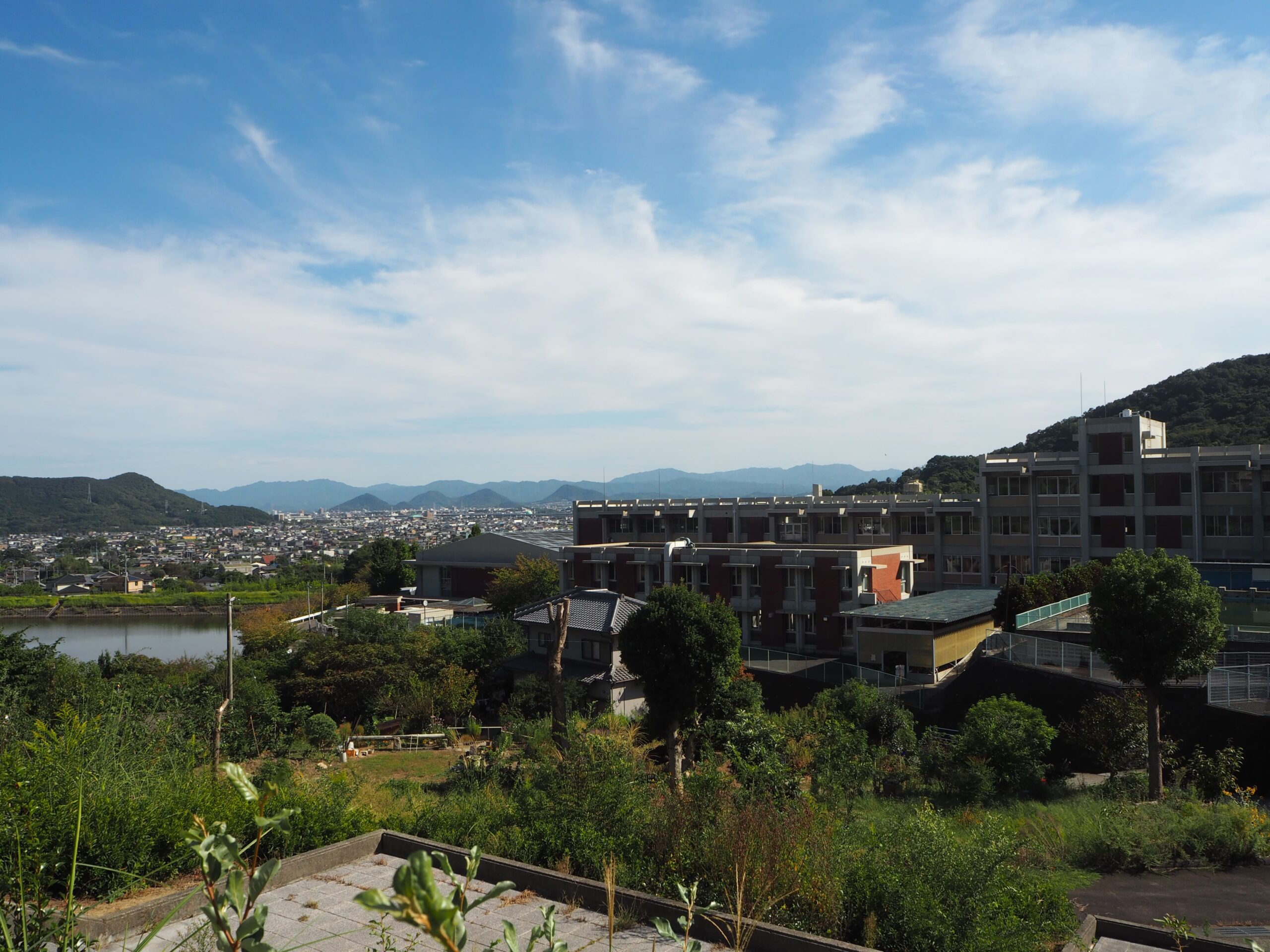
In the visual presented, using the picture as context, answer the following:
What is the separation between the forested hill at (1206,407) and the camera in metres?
59.2

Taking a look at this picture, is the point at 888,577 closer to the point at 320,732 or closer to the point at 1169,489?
the point at 1169,489

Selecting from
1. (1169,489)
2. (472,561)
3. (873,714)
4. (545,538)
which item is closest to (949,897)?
(873,714)

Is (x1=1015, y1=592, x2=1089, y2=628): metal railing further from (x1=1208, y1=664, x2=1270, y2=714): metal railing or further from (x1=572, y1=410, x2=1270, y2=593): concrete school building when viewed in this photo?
(x1=572, y1=410, x2=1270, y2=593): concrete school building

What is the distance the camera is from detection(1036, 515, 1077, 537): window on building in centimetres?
4319

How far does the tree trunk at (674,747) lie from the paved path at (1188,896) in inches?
330

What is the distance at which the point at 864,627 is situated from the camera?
31.6m

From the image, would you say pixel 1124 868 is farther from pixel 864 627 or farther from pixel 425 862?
pixel 864 627

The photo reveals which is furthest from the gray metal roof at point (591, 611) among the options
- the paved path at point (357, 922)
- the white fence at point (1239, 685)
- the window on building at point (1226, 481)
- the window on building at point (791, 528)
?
the window on building at point (1226, 481)

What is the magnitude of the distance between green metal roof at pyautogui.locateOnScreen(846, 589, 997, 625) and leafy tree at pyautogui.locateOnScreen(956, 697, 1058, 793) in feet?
40.8

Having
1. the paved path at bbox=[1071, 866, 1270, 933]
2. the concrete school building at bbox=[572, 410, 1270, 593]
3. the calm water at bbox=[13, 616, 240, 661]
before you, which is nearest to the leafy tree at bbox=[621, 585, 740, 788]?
the paved path at bbox=[1071, 866, 1270, 933]

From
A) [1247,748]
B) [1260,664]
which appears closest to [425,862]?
[1247,748]

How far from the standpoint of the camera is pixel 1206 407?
6775 centimetres

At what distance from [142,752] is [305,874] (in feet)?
7.85

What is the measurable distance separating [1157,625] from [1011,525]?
1233 inches
